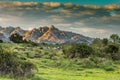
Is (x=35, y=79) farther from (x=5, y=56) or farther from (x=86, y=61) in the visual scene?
(x=86, y=61)

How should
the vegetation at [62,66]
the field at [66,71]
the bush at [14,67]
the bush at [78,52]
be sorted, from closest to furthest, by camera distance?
1. the bush at [14,67]
2. the vegetation at [62,66]
3. the field at [66,71]
4. the bush at [78,52]

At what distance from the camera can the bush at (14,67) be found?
26359 millimetres

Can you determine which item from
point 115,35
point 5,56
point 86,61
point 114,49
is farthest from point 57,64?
point 115,35

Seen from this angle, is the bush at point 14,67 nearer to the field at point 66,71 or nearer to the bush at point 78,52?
the field at point 66,71

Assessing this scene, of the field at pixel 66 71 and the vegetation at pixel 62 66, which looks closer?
the vegetation at pixel 62 66

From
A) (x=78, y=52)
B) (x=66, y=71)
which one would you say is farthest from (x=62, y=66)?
(x=78, y=52)

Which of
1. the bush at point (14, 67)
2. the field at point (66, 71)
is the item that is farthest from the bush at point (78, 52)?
the bush at point (14, 67)

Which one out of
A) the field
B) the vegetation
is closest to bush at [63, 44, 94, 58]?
the vegetation

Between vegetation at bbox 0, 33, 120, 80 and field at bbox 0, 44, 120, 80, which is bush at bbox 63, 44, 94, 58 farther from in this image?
field at bbox 0, 44, 120, 80

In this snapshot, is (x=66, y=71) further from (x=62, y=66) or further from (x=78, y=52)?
(x=78, y=52)

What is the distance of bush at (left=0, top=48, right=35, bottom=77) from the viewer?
26359mm

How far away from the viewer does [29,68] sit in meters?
27.1

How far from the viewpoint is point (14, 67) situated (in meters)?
27.0

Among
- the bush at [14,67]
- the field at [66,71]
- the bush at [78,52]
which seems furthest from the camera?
the bush at [78,52]
